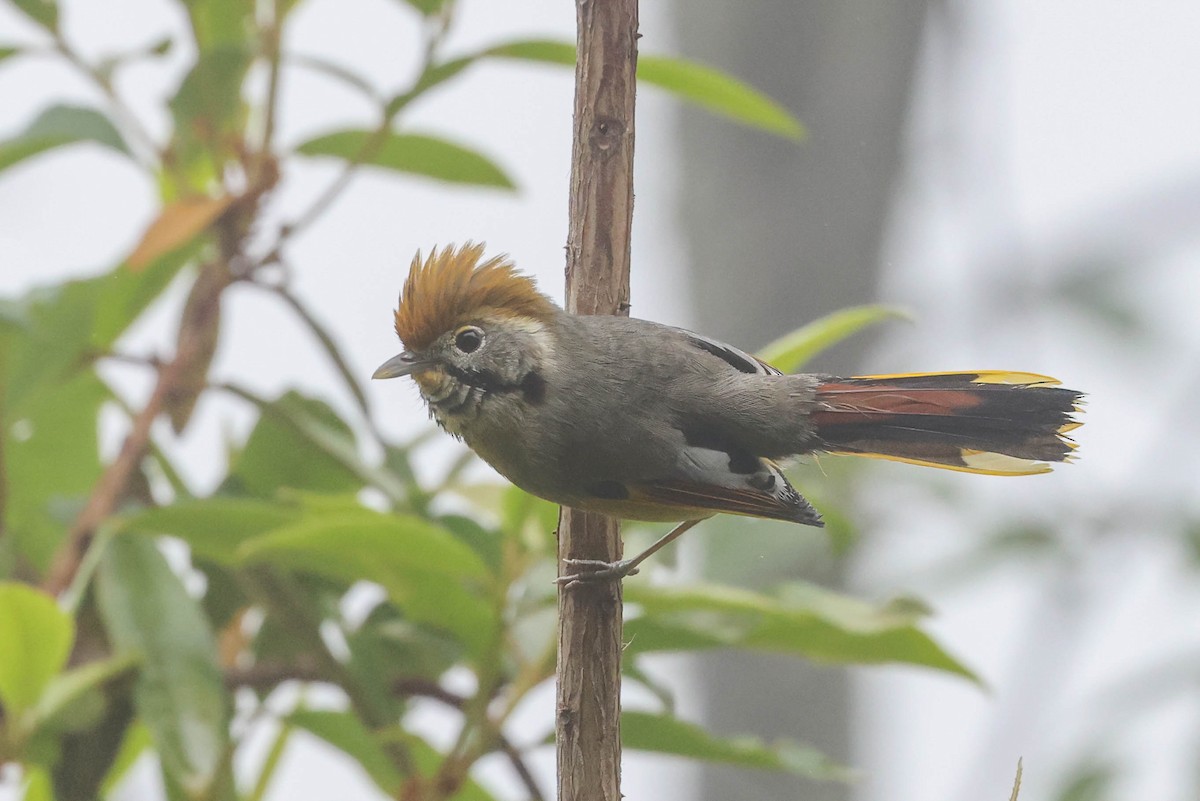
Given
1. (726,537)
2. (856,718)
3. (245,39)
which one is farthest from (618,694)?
(856,718)

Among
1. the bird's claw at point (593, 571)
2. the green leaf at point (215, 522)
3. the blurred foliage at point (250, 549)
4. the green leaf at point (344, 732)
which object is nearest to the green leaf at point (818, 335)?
the blurred foliage at point (250, 549)

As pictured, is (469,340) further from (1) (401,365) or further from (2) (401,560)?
(2) (401,560)

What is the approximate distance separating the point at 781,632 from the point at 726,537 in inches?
16.8

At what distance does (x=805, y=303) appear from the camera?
434 centimetres

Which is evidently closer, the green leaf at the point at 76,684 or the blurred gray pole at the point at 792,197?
the green leaf at the point at 76,684

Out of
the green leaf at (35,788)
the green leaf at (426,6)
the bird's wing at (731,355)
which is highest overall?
the green leaf at (426,6)

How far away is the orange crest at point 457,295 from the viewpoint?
6.64 feet

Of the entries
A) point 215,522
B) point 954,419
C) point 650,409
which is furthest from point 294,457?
point 954,419

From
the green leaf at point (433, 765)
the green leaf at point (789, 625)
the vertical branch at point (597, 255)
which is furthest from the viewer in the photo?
the green leaf at point (433, 765)

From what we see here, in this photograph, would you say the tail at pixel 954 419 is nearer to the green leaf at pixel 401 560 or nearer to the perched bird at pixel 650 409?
the perched bird at pixel 650 409

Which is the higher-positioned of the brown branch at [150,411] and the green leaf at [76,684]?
the brown branch at [150,411]

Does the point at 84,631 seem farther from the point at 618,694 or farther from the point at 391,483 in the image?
the point at 618,694

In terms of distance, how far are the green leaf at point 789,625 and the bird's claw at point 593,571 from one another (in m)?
0.05

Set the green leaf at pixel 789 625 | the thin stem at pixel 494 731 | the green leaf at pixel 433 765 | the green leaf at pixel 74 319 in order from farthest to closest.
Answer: the green leaf at pixel 74 319, the green leaf at pixel 433 765, the thin stem at pixel 494 731, the green leaf at pixel 789 625
